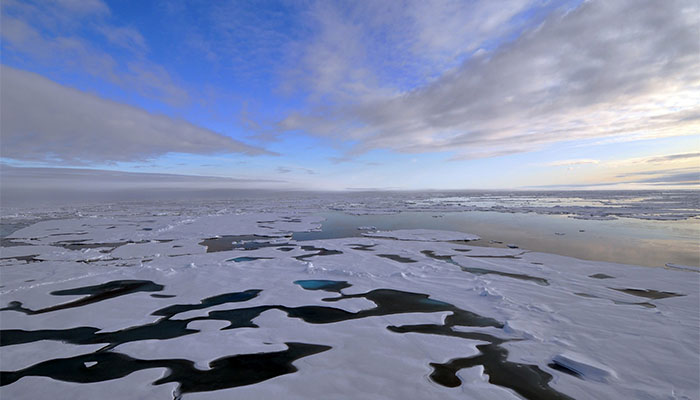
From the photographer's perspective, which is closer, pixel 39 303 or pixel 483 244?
pixel 39 303

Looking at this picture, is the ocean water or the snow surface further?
the ocean water

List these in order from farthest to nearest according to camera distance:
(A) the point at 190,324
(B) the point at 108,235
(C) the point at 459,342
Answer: (B) the point at 108,235, (A) the point at 190,324, (C) the point at 459,342

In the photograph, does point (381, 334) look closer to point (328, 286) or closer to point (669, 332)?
point (328, 286)

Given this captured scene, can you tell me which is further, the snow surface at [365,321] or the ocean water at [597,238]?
the ocean water at [597,238]

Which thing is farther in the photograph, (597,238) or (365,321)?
(597,238)

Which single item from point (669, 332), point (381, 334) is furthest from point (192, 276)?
point (669, 332)

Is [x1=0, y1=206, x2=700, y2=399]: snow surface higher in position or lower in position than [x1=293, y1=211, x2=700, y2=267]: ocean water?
→ lower

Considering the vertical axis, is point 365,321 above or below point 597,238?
below

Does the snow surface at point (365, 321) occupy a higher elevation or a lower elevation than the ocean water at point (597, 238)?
lower
